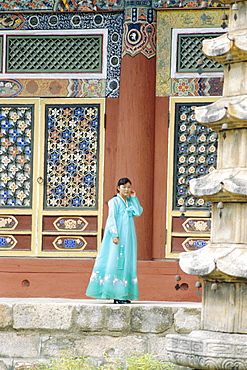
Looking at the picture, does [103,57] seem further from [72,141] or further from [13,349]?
[13,349]

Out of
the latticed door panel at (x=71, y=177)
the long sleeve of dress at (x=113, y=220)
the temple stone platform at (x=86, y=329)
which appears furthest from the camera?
the latticed door panel at (x=71, y=177)

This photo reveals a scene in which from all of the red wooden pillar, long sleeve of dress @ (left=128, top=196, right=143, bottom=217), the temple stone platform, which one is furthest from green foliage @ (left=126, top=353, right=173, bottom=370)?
the red wooden pillar

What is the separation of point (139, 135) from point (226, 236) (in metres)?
5.53

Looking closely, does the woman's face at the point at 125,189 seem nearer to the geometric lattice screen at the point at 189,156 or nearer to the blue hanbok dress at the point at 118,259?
the blue hanbok dress at the point at 118,259

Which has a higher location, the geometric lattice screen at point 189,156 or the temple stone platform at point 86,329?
the geometric lattice screen at point 189,156

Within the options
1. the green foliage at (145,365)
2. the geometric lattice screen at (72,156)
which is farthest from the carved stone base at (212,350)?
the geometric lattice screen at (72,156)

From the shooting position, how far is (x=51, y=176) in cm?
1245

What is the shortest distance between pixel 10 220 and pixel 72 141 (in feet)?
4.37

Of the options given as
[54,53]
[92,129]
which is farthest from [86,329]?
[54,53]

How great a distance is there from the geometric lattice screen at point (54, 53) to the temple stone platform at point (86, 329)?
3.83 m

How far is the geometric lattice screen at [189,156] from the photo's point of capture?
39.8 ft

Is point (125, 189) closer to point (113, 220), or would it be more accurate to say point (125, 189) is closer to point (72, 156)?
point (113, 220)

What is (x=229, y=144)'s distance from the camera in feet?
21.8

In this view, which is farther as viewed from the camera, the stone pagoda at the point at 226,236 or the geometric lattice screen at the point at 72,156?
the geometric lattice screen at the point at 72,156
